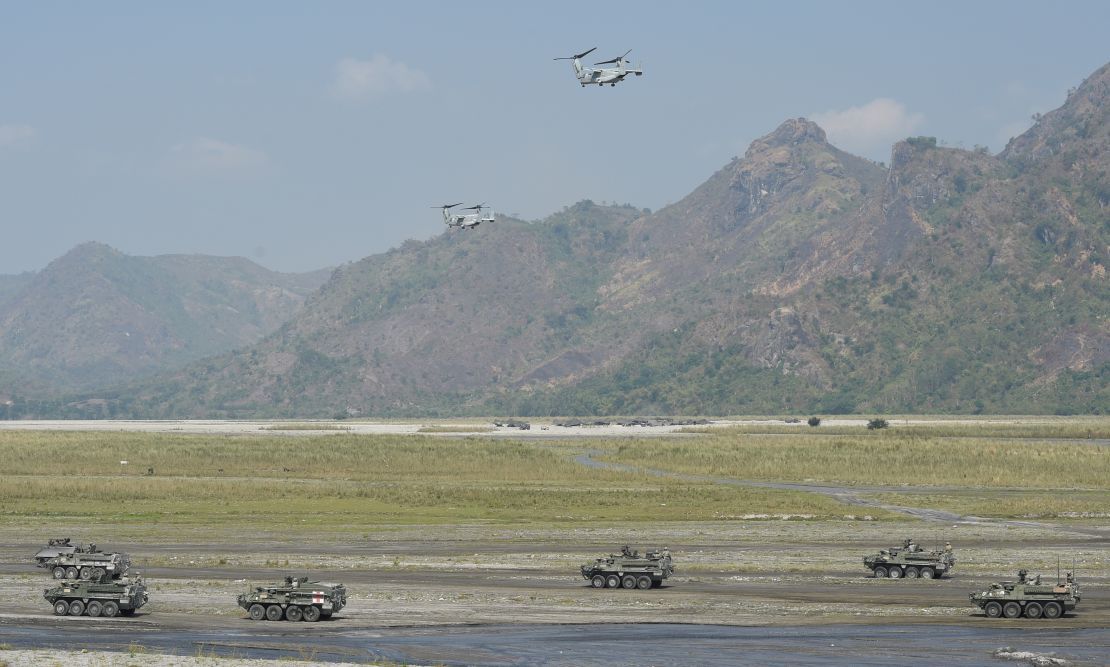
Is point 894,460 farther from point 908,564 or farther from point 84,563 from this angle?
point 84,563

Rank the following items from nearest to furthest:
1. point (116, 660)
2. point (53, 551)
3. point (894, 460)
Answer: point (116, 660)
point (53, 551)
point (894, 460)

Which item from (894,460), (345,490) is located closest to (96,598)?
(345,490)

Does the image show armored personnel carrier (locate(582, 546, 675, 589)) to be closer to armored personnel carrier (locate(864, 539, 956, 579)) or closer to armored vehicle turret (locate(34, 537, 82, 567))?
armored personnel carrier (locate(864, 539, 956, 579))

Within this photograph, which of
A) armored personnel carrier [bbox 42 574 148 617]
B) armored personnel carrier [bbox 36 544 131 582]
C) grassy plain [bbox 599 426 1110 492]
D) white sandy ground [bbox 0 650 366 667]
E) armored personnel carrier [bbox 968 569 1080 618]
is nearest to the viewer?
white sandy ground [bbox 0 650 366 667]

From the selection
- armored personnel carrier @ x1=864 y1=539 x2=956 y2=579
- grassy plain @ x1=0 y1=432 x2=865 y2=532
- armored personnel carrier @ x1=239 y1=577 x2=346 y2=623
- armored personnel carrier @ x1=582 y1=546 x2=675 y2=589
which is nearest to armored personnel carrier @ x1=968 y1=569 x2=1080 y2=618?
armored personnel carrier @ x1=864 y1=539 x2=956 y2=579

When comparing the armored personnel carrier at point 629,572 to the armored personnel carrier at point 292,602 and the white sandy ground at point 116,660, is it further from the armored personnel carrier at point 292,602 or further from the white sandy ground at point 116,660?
the white sandy ground at point 116,660

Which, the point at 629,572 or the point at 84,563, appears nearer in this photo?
the point at 84,563

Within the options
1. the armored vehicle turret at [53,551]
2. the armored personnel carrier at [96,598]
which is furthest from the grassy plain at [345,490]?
the armored personnel carrier at [96,598]
